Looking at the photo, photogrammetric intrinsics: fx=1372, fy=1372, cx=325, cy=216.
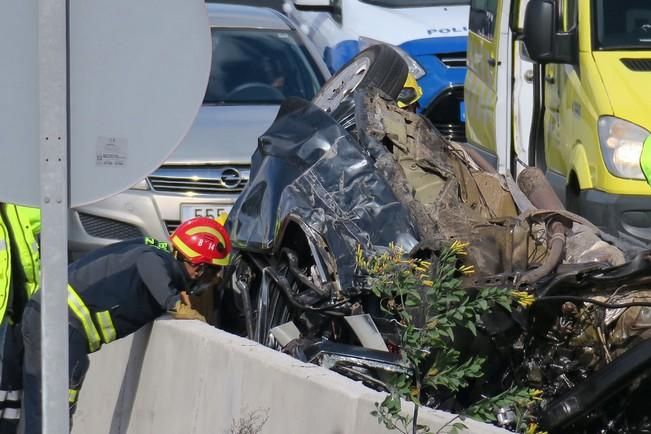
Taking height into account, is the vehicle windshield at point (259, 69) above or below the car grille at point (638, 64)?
below

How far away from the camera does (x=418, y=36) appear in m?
13.2

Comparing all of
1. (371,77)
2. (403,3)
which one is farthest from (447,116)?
(371,77)

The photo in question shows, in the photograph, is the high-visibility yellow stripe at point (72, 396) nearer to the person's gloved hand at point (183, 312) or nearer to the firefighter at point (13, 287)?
the firefighter at point (13, 287)

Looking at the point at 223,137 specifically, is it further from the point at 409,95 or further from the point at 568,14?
the point at 568,14

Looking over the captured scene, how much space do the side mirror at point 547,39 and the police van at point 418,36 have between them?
412cm

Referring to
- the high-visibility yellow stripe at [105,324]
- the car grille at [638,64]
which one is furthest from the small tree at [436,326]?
the car grille at [638,64]

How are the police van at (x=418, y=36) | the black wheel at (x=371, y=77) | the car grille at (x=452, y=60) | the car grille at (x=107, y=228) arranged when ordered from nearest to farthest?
the black wheel at (x=371, y=77) < the car grille at (x=107, y=228) < the police van at (x=418, y=36) < the car grille at (x=452, y=60)

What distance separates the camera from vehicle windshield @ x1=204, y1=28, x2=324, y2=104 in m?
10.6

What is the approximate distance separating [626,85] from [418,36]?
534 centimetres

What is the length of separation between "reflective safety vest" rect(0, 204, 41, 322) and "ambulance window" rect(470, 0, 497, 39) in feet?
15.4

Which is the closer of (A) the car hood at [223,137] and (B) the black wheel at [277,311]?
(B) the black wheel at [277,311]

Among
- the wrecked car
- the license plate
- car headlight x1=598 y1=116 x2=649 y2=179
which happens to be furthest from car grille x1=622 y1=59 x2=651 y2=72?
the license plate

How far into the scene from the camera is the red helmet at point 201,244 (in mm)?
6602

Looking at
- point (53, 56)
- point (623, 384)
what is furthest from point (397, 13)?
point (53, 56)
